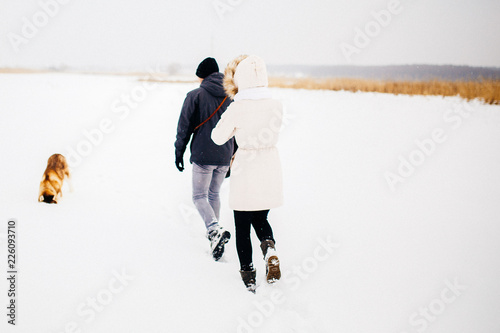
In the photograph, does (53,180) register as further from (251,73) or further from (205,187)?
(251,73)

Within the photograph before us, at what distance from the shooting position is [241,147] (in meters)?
2.28

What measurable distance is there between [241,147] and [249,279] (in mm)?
935

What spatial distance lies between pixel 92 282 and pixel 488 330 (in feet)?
8.68

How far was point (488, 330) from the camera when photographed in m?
2.23

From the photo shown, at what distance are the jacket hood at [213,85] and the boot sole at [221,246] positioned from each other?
3.64 feet

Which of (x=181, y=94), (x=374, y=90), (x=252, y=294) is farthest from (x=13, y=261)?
(x=181, y=94)

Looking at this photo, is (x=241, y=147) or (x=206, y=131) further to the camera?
(x=206, y=131)

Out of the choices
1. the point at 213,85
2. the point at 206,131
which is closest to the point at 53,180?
the point at 206,131

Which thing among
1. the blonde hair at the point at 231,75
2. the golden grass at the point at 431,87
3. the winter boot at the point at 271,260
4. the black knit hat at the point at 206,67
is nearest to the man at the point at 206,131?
the black knit hat at the point at 206,67

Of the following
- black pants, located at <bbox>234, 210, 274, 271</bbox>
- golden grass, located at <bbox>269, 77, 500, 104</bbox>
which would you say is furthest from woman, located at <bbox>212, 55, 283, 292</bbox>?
golden grass, located at <bbox>269, 77, 500, 104</bbox>

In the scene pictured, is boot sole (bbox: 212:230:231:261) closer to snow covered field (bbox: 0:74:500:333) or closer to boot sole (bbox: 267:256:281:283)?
snow covered field (bbox: 0:74:500:333)

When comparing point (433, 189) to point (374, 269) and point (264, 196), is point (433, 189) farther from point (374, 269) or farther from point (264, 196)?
point (264, 196)

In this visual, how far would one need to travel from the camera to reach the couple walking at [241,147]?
85.7 inches

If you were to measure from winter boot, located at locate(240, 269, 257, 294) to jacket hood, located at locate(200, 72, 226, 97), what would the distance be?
1359 millimetres
